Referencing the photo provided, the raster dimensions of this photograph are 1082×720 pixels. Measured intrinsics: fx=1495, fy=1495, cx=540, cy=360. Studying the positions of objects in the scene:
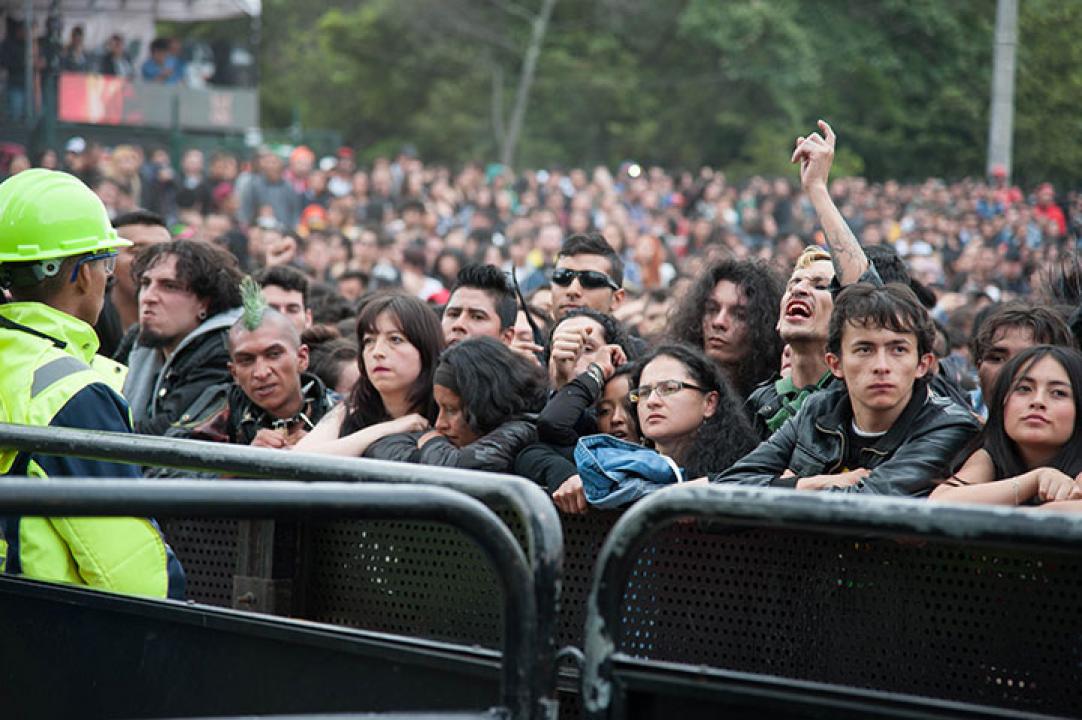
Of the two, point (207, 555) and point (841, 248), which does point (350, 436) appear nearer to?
point (207, 555)

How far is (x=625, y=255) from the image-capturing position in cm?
1866

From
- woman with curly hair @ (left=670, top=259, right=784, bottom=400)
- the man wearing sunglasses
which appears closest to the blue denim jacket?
woman with curly hair @ (left=670, top=259, right=784, bottom=400)

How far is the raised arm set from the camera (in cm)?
522

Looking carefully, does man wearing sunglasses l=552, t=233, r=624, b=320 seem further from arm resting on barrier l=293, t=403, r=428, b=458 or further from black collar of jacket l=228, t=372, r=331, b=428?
arm resting on barrier l=293, t=403, r=428, b=458

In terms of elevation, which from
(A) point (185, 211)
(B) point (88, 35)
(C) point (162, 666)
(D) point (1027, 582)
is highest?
(B) point (88, 35)

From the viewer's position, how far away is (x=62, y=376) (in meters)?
3.71

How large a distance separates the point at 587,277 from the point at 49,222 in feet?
10.9

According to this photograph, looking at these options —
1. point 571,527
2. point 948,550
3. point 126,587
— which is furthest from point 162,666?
point 948,550

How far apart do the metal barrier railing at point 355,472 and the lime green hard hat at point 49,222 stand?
0.66m

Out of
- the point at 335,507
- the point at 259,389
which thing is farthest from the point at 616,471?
the point at 259,389

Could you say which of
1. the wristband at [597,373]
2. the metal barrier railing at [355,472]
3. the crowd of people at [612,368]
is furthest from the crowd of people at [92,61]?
the metal barrier railing at [355,472]

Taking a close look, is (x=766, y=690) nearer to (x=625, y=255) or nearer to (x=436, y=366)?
(x=436, y=366)

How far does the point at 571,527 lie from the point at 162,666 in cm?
126

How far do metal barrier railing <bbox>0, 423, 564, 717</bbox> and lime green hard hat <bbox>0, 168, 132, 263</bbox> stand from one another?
66 cm
